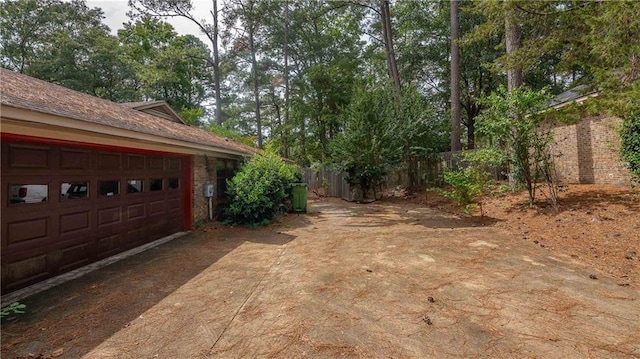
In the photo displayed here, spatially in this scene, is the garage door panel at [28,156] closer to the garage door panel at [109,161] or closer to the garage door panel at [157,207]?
the garage door panel at [109,161]

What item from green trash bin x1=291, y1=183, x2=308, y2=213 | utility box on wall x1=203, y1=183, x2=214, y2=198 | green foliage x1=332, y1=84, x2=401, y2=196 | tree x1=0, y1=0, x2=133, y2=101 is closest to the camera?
utility box on wall x1=203, y1=183, x2=214, y2=198

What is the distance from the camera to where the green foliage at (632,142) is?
22.4 feet

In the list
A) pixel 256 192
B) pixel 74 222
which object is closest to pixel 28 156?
pixel 74 222

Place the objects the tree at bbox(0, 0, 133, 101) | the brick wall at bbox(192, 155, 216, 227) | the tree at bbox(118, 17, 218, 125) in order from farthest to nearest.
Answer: the tree at bbox(0, 0, 133, 101), the tree at bbox(118, 17, 218, 125), the brick wall at bbox(192, 155, 216, 227)

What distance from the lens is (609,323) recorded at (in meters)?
2.58

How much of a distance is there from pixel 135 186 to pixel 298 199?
557 cm

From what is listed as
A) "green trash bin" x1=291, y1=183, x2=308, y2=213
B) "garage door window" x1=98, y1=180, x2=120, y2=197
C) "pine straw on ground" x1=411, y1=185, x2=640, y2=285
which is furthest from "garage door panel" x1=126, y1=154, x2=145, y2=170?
"pine straw on ground" x1=411, y1=185, x2=640, y2=285

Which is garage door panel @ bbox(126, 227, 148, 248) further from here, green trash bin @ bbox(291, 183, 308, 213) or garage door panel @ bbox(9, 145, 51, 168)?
green trash bin @ bbox(291, 183, 308, 213)

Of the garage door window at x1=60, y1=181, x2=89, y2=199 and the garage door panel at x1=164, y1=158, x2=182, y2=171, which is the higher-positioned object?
the garage door panel at x1=164, y1=158, x2=182, y2=171

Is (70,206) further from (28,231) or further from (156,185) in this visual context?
(156,185)

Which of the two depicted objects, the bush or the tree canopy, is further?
the tree canopy

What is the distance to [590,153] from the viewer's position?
9.62m

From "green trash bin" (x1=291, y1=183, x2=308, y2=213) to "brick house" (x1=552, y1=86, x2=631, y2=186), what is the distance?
27.0ft

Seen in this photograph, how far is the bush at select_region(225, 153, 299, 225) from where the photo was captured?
7.80 metres
